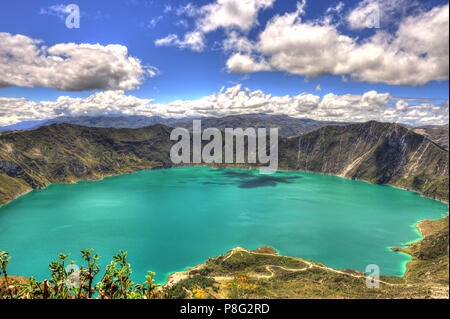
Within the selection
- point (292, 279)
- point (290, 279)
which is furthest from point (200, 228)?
point (292, 279)

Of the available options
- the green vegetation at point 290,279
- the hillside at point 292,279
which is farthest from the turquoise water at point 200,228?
the hillside at point 292,279

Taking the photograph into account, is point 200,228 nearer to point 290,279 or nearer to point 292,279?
point 290,279

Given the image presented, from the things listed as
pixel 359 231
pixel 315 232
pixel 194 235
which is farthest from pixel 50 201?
pixel 359 231

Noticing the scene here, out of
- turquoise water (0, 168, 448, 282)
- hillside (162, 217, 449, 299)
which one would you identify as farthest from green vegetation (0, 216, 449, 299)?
turquoise water (0, 168, 448, 282)

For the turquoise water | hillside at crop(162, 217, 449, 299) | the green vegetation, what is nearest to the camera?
the green vegetation

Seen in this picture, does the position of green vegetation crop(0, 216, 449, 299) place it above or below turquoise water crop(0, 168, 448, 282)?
above

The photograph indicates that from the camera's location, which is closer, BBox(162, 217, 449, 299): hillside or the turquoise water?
BBox(162, 217, 449, 299): hillside

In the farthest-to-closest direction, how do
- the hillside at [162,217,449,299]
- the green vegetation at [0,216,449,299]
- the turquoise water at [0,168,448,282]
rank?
the turquoise water at [0,168,448,282]
the hillside at [162,217,449,299]
the green vegetation at [0,216,449,299]

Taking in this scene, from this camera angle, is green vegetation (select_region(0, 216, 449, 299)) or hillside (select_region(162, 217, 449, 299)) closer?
green vegetation (select_region(0, 216, 449, 299))

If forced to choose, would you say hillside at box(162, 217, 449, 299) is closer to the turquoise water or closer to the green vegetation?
the green vegetation

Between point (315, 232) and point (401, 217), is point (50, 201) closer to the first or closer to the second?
point (315, 232)
